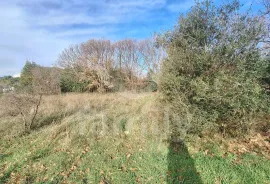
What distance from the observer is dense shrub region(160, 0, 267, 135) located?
4.02 m

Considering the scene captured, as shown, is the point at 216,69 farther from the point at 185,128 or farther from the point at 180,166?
the point at 180,166

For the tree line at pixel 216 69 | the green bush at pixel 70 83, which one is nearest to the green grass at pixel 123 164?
the tree line at pixel 216 69

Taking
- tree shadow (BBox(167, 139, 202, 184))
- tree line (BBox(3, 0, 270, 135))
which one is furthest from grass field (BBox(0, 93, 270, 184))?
tree line (BBox(3, 0, 270, 135))

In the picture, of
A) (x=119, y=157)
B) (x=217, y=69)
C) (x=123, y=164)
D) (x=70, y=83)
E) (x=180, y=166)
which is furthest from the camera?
(x=70, y=83)

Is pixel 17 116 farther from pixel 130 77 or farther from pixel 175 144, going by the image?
pixel 130 77

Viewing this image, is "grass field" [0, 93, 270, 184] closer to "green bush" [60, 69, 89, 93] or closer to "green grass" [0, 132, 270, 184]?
"green grass" [0, 132, 270, 184]

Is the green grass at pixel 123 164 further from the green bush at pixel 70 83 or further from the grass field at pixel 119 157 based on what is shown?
the green bush at pixel 70 83

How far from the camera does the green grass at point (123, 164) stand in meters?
3.19

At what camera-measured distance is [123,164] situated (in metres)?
3.77

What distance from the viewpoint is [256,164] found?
337cm

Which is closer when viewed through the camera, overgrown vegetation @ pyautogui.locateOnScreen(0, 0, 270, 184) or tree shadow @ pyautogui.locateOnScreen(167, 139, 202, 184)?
tree shadow @ pyautogui.locateOnScreen(167, 139, 202, 184)

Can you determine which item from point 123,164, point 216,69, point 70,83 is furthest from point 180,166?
point 70,83

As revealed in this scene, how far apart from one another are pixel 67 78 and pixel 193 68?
49.8ft

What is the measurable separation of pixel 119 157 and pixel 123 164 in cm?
33
